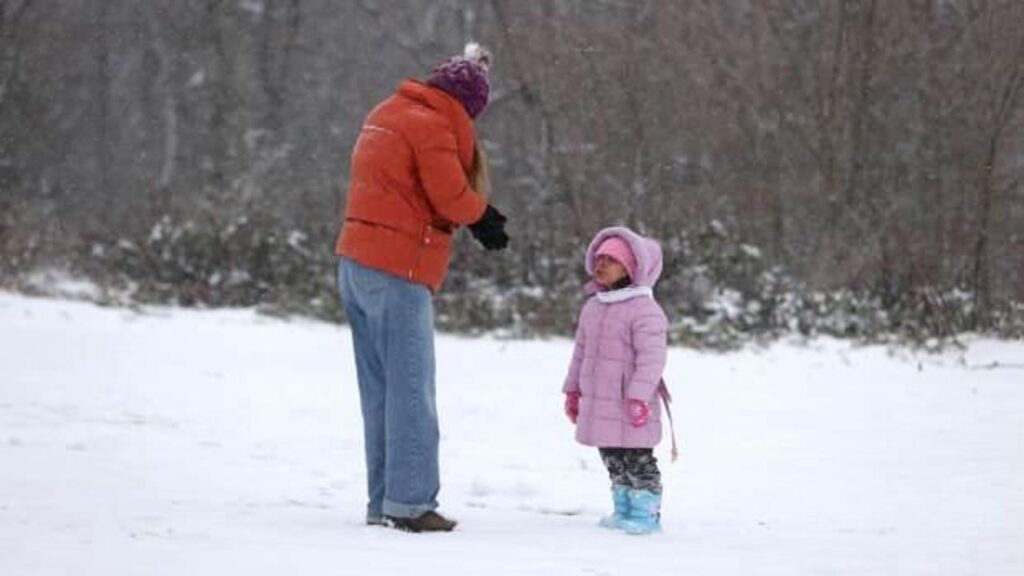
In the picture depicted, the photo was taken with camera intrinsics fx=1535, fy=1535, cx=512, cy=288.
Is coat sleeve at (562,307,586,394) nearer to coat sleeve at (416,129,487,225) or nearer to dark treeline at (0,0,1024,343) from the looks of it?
coat sleeve at (416,129,487,225)

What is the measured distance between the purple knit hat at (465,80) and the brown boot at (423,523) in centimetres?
139

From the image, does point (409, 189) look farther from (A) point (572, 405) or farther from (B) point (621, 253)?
(A) point (572, 405)

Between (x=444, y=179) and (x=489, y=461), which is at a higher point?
(x=444, y=179)

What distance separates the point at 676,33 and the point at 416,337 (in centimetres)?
1217

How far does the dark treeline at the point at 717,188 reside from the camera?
48.9ft

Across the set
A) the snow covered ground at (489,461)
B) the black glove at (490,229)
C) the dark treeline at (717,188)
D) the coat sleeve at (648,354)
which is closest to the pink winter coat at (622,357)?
the coat sleeve at (648,354)

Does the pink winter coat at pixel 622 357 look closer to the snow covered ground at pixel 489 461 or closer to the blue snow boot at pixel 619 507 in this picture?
the blue snow boot at pixel 619 507

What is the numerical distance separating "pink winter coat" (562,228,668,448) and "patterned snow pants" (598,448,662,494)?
71mm

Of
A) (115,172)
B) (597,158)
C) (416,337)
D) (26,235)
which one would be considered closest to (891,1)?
(597,158)

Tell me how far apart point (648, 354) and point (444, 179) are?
1.02 m

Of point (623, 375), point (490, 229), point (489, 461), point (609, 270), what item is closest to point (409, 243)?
point (490, 229)

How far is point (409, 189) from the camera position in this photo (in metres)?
5.16

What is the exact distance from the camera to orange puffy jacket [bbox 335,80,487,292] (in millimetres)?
5113

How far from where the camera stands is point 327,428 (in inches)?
350
